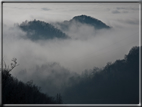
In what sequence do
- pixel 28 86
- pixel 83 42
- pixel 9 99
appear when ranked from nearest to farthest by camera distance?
1. pixel 9 99
2. pixel 28 86
3. pixel 83 42

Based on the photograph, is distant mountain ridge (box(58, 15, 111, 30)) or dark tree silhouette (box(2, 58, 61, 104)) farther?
distant mountain ridge (box(58, 15, 111, 30))

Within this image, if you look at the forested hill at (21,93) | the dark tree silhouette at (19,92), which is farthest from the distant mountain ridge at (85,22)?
the forested hill at (21,93)

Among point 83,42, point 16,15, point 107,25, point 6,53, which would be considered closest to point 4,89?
point 6,53

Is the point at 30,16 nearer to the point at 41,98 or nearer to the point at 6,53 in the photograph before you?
the point at 6,53

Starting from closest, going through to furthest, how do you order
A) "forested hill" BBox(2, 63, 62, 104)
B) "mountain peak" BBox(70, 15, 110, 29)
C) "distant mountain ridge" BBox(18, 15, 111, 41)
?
"forested hill" BBox(2, 63, 62, 104) < "mountain peak" BBox(70, 15, 110, 29) < "distant mountain ridge" BBox(18, 15, 111, 41)

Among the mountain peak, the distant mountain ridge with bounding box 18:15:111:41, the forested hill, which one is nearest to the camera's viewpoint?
the forested hill

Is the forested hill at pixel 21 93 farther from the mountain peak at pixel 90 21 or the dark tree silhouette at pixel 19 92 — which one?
the mountain peak at pixel 90 21

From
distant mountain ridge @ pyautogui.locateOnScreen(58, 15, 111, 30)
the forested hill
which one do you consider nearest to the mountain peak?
distant mountain ridge @ pyautogui.locateOnScreen(58, 15, 111, 30)

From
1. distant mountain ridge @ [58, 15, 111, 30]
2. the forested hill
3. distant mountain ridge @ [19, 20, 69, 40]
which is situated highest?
distant mountain ridge @ [58, 15, 111, 30]

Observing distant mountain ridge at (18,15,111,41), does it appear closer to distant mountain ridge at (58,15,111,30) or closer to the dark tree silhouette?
distant mountain ridge at (58,15,111,30)
